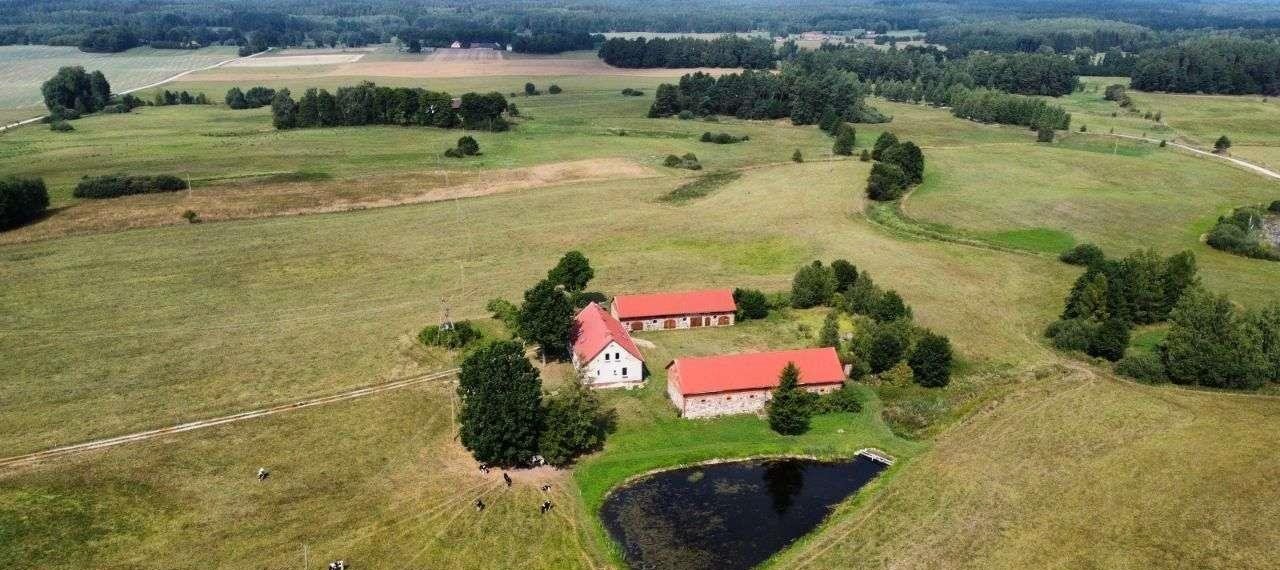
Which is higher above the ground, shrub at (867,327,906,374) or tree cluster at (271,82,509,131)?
tree cluster at (271,82,509,131)

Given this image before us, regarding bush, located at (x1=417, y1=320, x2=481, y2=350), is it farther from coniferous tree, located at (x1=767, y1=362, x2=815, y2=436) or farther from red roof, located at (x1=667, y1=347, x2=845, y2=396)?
coniferous tree, located at (x1=767, y1=362, x2=815, y2=436)

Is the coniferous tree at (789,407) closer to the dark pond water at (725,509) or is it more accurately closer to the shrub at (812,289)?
the dark pond water at (725,509)

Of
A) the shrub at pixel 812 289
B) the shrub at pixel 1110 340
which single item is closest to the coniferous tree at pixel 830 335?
the shrub at pixel 812 289

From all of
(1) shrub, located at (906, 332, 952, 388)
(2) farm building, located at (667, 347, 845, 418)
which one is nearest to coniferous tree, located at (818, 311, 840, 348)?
(2) farm building, located at (667, 347, 845, 418)

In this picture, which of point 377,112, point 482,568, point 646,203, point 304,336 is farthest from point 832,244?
point 377,112

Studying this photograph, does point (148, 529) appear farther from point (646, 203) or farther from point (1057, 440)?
point (646, 203)
